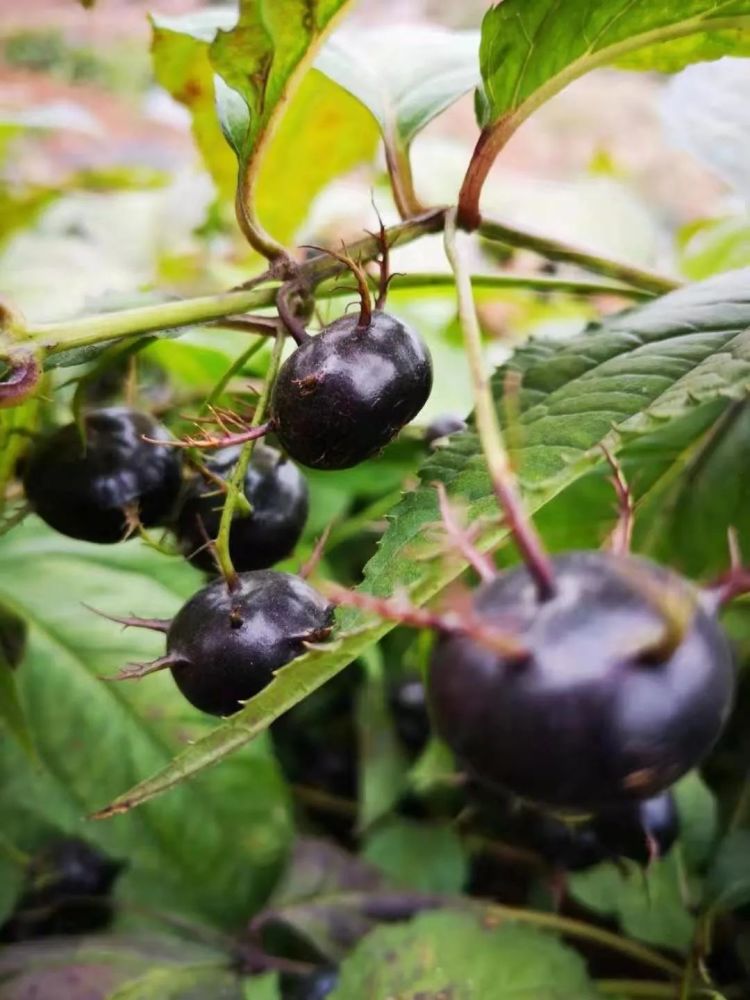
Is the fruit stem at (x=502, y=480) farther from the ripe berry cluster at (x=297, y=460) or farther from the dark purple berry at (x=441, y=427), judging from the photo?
the dark purple berry at (x=441, y=427)

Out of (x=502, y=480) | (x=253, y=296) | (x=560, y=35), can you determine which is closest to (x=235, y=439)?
(x=253, y=296)

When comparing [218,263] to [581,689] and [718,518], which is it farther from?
[581,689]

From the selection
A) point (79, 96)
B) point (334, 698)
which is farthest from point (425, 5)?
point (334, 698)

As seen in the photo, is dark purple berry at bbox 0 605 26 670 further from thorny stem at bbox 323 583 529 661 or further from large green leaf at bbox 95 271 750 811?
thorny stem at bbox 323 583 529 661

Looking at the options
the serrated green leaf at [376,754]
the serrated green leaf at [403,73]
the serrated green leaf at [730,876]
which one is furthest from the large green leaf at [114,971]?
the serrated green leaf at [403,73]

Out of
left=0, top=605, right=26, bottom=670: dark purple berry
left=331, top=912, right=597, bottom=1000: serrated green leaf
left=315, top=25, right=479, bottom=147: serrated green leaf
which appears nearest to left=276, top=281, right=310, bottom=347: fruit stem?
left=315, top=25, right=479, bottom=147: serrated green leaf

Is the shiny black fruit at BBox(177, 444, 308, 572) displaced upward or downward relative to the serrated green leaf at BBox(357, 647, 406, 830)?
upward

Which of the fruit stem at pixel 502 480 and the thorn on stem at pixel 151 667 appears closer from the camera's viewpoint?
the fruit stem at pixel 502 480
